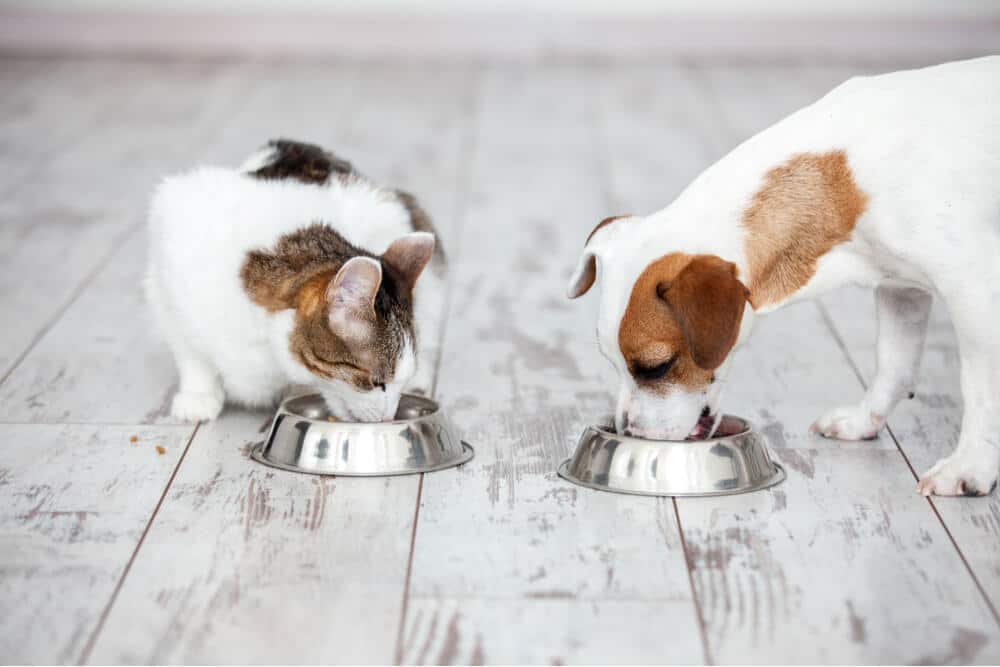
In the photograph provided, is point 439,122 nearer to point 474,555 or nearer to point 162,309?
point 162,309

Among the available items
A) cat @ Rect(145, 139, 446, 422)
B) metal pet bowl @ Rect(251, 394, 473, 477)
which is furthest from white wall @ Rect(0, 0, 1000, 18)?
metal pet bowl @ Rect(251, 394, 473, 477)

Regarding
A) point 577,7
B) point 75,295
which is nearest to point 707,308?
point 75,295

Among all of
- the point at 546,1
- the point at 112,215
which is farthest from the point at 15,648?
the point at 546,1

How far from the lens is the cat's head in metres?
2.70

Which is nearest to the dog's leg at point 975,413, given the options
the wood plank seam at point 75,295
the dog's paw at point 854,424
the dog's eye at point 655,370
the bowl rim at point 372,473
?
the dog's paw at point 854,424

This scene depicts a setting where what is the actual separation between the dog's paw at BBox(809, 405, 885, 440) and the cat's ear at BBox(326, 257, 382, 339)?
42.4 inches

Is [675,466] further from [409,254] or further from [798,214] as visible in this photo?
[409,254]

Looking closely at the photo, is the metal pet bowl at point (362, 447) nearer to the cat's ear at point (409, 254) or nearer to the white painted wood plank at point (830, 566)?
the cat's ear at point (409, 254)

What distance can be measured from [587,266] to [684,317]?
1.29 ft

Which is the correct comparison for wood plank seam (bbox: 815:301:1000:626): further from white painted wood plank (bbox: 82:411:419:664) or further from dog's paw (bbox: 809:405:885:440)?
white painted wood plank (bbox: 82:411:419:664)

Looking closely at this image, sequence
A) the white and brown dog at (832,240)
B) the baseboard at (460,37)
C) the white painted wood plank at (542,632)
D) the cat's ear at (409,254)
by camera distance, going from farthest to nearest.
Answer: the baseboard at (460,37), the cat's ear at (409,254), the white and brown dog at (832,240), the white painted wood plank at (542,632)

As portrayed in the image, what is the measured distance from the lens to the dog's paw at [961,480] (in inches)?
102

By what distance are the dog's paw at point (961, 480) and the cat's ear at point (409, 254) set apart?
3.83 ft

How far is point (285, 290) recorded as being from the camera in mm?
2846
